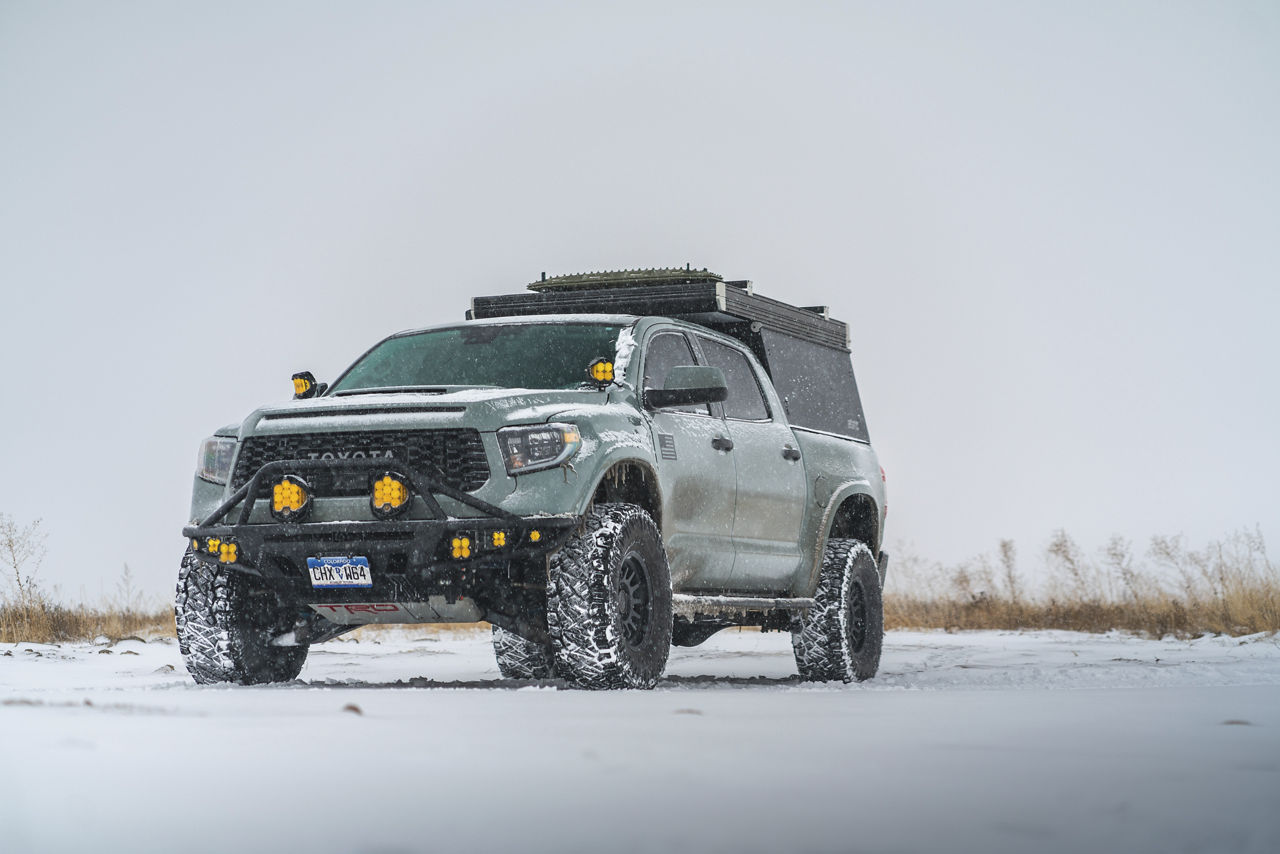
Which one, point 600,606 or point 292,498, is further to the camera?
point 292,498

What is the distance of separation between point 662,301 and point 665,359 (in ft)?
5.07

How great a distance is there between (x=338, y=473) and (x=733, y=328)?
3857 mm

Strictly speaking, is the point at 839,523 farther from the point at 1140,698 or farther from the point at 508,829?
the point at 508,829

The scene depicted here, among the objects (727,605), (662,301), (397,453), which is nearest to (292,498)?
(397,453)

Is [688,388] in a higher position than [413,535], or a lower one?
higher

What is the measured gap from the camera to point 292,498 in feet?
23.9

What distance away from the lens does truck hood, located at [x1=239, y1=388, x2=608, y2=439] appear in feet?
23.7

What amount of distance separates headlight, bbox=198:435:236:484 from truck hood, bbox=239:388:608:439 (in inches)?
6.8

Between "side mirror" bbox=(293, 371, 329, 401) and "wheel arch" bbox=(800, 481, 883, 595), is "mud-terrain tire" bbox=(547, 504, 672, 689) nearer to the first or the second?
"side mirror" bbox=(293, 371, 329, 401)

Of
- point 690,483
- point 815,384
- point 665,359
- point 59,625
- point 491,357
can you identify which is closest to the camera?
point 690,483

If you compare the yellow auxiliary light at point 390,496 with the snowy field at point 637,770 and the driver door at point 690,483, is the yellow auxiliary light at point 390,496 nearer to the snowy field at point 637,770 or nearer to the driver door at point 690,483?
the snowy field at point 637,770

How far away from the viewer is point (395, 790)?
12.2 ft

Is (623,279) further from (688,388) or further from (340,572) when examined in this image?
(340,572)

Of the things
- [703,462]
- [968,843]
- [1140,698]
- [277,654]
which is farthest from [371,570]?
[968,843]
